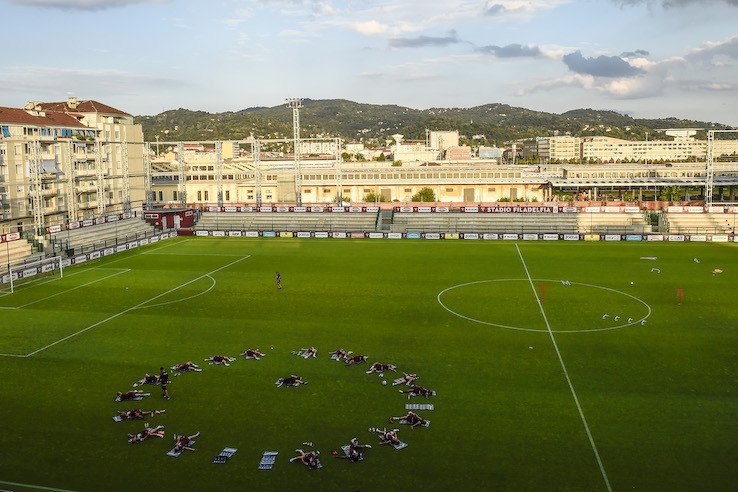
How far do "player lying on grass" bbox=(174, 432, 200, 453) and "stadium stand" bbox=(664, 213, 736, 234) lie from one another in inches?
2463

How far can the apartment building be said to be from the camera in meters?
59.6

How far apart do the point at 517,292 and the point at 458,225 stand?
107 feet

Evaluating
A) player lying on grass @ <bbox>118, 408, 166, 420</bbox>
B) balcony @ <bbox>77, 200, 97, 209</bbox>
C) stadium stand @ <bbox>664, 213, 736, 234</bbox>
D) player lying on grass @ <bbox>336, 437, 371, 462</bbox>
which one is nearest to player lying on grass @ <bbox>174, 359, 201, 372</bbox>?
player lying on grass @ <bbox>118, 408, 166, 420</bbox>

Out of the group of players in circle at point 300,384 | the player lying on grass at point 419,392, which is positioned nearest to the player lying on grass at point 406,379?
the group of players in circle at point 300,384

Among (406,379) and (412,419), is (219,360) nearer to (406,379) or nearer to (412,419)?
(406,379)

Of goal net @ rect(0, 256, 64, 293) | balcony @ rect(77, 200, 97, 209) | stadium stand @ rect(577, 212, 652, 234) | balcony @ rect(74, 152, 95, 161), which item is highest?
balcony @ rect(74, 152, 95, 161)

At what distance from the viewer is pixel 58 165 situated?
6256cm

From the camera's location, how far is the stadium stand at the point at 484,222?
68.4m

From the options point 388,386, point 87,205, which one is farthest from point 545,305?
point 87,205

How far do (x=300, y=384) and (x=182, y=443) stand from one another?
5776 millimetres

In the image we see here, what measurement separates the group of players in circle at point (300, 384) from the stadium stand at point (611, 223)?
47.9 m

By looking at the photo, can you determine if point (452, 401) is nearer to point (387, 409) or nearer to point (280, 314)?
point (387, 409)

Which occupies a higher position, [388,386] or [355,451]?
[355,451]

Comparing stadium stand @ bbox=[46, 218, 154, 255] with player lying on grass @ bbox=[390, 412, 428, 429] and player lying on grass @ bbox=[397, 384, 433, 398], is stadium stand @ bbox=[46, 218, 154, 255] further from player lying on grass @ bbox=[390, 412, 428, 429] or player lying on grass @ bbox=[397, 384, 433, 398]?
player lying on grass @ bbox=[390, 412, 428, 429]
